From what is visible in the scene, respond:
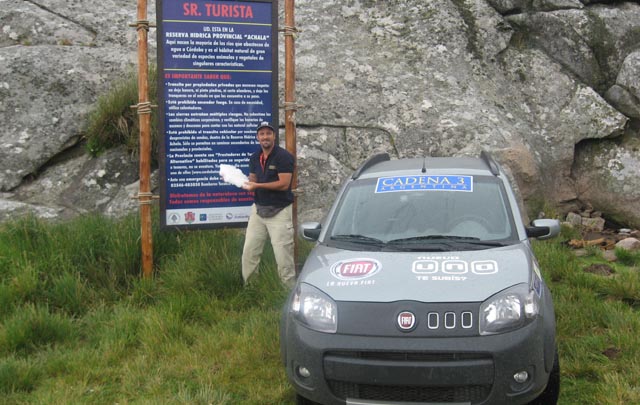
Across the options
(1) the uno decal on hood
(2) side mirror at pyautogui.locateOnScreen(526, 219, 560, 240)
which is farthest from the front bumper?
(2) side mirror at pyautogui.locateOnScreen(526, 219, 560, 240)

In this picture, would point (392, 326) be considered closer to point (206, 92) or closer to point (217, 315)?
point (217, 315)

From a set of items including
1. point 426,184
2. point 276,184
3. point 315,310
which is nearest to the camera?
point 315,310

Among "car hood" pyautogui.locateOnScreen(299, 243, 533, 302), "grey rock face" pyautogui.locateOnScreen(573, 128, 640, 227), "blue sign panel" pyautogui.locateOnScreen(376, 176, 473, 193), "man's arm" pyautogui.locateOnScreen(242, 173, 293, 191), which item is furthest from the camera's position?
"grey rock face" pyautogui.locateOnScreen(573, 128, 640, 227)

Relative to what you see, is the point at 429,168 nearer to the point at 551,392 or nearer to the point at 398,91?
the point at 551,392

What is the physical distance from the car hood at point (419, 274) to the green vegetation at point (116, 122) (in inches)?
183

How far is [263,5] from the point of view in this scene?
7066 millimetres

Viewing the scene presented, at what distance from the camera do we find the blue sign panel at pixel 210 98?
6789mm

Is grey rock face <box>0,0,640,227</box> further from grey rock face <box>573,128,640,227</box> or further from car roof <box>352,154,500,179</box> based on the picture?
car roof <box>352,154,500,179</box>

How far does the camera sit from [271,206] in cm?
653

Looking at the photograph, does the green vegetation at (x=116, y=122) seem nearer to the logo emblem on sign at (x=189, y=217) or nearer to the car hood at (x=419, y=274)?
the logo emblem on sign at (x=189, y=217)

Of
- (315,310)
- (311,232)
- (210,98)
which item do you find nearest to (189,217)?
(210,98)

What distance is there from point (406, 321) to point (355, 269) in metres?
0.62

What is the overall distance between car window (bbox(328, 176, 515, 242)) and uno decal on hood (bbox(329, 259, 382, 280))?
1.52 feet

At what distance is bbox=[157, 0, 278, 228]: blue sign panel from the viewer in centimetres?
679
